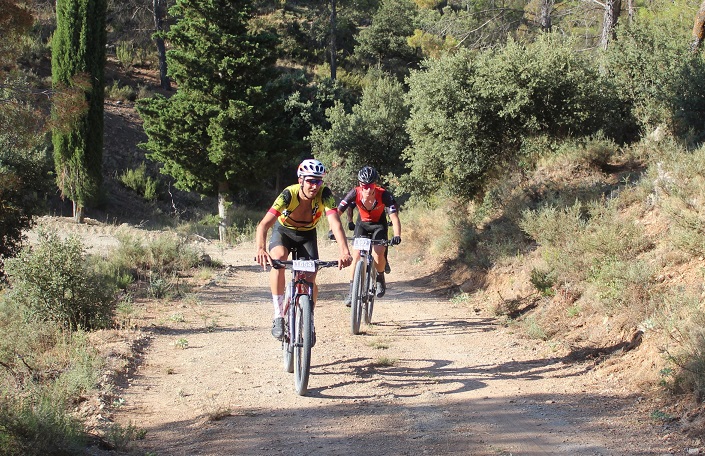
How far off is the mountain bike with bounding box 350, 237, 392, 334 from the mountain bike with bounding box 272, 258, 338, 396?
7.07ft

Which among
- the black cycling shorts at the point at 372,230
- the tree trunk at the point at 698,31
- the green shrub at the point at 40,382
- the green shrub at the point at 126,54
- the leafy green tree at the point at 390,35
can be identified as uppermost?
the leafy green tree at the point at 390,35

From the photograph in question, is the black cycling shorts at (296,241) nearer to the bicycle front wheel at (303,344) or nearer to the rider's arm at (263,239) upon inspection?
the rider's arm at (263,239)

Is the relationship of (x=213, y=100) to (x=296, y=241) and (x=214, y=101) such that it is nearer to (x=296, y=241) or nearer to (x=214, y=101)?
(x=214, y=101)

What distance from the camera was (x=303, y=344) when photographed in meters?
6.55

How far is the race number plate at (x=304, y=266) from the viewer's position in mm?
6727

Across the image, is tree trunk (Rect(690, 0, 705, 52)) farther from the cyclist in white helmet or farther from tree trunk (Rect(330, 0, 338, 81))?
tree trunk (Rect(330, 0, 338, 81))

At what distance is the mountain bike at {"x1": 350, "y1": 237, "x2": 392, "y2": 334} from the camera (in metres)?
9.23

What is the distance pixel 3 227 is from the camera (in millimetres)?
11547

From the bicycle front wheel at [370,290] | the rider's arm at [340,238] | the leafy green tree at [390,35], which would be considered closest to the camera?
the rider's arm at [340,238]

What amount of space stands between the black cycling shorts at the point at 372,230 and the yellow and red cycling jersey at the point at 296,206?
2661mm

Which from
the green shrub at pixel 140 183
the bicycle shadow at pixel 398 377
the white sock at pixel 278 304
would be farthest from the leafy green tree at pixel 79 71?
the bicycle shadow at pixel 398 377

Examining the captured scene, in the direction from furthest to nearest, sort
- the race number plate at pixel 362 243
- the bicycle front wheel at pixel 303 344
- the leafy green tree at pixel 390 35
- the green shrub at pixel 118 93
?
1. the leafy green tree at pixel 390 35
2. the green shrub at pixel 118 93
3. the race number plate at pixel 362 243
4. the bicycle front wheel at pixel 303 344

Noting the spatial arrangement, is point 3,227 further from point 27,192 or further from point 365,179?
point 365,179

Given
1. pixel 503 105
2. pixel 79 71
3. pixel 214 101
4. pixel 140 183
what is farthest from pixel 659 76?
pixel 140 183
